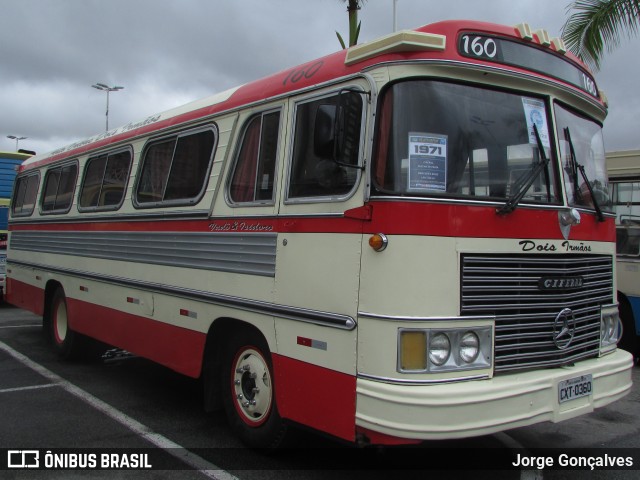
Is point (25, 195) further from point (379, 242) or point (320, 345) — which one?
point (379, 242)

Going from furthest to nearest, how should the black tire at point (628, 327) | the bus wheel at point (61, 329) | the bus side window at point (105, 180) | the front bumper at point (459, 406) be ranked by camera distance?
the black tire at point (628, 327) < the bus wheel at point (61, 329) < the bus side window at point (105, 180) < the front bumper at point (459, 406)

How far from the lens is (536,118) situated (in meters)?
4.11

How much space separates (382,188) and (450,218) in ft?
1.49

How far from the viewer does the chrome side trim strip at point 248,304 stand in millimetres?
3775

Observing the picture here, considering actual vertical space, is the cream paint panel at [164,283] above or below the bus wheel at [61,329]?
above

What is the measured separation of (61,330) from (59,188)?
2.08m

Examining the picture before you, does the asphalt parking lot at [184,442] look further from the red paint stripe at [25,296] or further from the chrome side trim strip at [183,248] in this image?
the red paint stripe at [25,296]

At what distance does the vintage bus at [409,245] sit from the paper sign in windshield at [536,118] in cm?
2

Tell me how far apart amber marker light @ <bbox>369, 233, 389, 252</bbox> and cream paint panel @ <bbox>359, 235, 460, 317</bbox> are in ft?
0.08

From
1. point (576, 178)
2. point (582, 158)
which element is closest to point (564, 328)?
point (576, 178)

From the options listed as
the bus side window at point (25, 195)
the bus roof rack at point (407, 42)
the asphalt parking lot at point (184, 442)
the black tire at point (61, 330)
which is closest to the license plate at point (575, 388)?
the asphalt parking lot at point (184, 442)

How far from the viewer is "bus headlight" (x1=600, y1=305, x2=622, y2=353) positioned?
14.6 feet

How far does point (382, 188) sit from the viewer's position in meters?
3.62

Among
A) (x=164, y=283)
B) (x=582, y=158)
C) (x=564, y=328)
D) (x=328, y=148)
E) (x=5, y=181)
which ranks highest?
(x=5, y=181)
